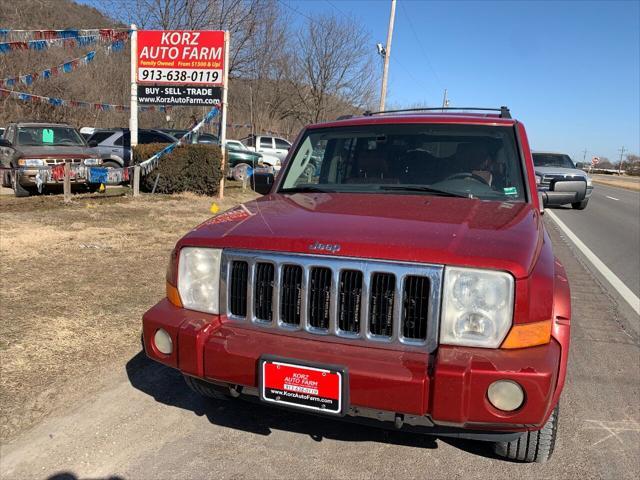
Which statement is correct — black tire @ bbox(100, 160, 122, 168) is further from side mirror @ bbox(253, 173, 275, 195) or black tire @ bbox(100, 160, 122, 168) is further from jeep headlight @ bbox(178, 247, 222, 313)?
jeep headlight @ bbox(178, 247, 222, 313)

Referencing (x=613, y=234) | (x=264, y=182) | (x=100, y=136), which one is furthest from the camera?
(x=100, y=136)

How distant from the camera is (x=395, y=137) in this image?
12.1 ft

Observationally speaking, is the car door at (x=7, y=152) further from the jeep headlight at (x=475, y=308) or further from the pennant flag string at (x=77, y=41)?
the jeep headlight at (x=475, y=308)

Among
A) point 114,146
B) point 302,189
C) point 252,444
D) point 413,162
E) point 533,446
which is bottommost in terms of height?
point 252,444

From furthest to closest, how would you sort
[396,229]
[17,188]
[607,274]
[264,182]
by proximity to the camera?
[17,188] → [607,274] → [264,182] → [396,229]

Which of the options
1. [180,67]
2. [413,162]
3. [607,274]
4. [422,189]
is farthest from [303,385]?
[180,67]

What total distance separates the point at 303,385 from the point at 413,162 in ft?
6.22

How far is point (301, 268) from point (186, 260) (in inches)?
26.7

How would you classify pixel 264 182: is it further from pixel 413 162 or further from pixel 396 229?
pixel 396 229

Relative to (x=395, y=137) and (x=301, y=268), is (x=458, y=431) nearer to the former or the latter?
(x=301, y=268)

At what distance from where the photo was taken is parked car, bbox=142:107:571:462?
2.12 m

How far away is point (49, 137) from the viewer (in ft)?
42.3

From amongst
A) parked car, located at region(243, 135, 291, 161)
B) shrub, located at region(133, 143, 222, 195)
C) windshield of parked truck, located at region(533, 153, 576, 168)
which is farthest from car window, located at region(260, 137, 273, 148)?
windshield of parked truck, located at region(533, 153, 576, 168)

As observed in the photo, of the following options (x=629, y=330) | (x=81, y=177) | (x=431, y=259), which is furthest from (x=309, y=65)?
(x=431, y=259)
